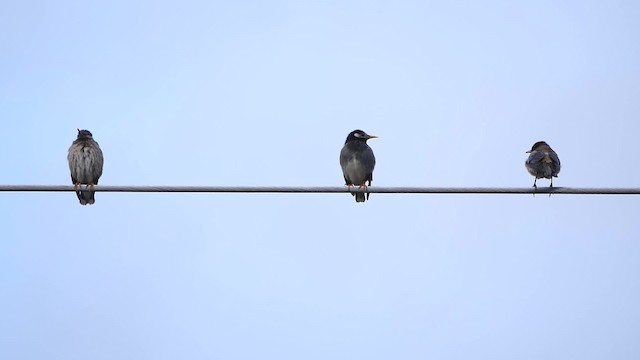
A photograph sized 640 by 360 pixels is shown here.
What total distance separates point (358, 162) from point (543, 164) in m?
3.19

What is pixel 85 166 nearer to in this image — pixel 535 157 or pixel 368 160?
pixel 368 160

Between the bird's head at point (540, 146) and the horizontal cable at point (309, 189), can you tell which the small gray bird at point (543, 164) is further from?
the horizontal cable at point (309, 189)

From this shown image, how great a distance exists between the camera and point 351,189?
1105 cm

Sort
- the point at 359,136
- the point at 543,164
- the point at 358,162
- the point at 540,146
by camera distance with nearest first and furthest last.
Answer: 1. the point at 543,164
2. the point at 540,146
3. the point at 358,162
4. the point at 359,136

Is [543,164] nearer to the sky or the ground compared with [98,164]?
nearer to the sky

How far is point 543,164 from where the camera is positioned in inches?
552

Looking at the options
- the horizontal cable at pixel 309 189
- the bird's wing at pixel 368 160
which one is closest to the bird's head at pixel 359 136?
the bird's wing at pixel 368 160

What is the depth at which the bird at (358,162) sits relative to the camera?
16312 mm

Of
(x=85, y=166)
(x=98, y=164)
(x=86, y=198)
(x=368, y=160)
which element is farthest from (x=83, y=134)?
(x=368, y=160)

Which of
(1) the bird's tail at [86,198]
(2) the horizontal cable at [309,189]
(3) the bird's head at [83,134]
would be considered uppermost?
(3) the bird's head at [83,134]

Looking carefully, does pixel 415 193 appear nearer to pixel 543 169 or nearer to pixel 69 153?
pixel 543 169

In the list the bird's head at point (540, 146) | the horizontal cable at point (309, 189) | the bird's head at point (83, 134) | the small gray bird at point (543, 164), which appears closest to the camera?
the horizontal cable at point (309, 189)

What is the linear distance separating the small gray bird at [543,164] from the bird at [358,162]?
2.67 meters

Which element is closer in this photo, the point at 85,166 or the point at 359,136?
the point at 85,166
